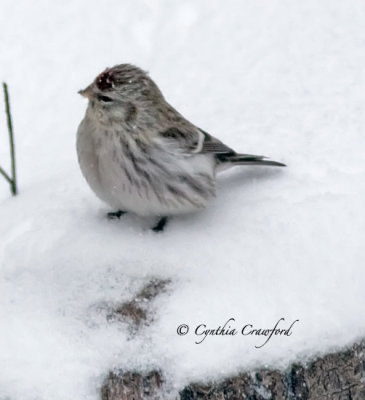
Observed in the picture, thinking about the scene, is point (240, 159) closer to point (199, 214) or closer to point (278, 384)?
point (199, 214)

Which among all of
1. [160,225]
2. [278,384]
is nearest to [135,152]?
[160,225]

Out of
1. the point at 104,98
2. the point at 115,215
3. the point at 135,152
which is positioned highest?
the point at 104,98

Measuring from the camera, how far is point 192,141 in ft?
16.1

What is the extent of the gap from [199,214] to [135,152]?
0.56 metres

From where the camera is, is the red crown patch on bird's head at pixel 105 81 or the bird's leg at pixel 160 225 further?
the bird's leg at pixel 160 225

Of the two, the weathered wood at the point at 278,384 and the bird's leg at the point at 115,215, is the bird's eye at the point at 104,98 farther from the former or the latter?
the weathered wood at the point at 278,384

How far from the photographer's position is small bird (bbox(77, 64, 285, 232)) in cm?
462

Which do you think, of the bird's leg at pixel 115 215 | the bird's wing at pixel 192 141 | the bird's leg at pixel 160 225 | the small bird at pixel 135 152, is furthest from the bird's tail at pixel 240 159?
the bird's leg at pixel 115 215

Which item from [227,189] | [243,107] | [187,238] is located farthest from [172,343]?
[243,107]

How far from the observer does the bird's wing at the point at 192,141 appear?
15.7ft

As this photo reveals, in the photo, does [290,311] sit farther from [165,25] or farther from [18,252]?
[165,25]

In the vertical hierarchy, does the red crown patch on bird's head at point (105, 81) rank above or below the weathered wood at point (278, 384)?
above

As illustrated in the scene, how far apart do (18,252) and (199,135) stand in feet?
4.03

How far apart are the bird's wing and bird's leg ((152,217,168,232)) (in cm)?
39
